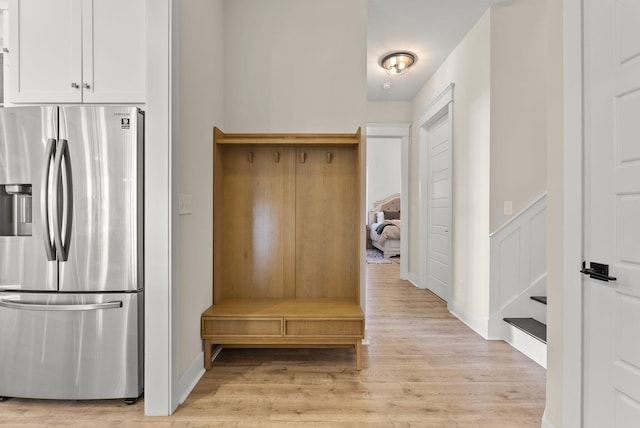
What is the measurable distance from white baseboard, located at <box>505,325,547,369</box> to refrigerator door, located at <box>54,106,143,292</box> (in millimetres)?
2905

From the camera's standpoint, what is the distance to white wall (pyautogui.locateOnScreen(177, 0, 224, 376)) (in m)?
2.18

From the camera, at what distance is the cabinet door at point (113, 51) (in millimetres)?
2111

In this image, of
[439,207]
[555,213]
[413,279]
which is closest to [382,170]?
[413,279]

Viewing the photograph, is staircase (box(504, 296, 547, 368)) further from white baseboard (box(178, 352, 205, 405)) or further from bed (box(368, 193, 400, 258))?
bed (box(368, 193, 400, 258))

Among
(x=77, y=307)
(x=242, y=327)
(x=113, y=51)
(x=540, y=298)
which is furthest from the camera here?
(x=540, y=298)

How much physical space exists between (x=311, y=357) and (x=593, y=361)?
6.11ft

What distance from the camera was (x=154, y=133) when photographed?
1993 mm

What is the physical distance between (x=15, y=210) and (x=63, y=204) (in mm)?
396

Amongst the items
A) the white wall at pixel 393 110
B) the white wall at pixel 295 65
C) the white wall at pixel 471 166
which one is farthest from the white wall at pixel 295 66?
the white wall at pixel 393 110

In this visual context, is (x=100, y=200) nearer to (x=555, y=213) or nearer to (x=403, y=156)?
(x=555, y=213)

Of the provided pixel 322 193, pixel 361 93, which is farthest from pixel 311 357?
pixel 361 93

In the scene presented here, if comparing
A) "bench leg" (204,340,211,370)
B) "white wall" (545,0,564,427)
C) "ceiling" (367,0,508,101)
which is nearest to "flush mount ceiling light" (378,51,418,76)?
"ceiling" (367,0,508,101)

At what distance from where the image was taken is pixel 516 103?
10.5ft

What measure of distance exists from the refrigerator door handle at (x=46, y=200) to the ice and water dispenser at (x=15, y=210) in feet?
0.56
